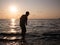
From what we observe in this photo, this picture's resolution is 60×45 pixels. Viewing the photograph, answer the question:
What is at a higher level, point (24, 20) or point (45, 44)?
point (24, 20)

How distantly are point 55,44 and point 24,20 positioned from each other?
11.0ft

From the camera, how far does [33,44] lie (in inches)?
551

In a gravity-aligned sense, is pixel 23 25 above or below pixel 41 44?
above

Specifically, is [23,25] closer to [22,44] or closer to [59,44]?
[22,44]

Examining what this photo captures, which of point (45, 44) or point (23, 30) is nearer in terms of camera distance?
point (45, 44)

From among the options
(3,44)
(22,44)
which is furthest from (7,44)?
(22,44)

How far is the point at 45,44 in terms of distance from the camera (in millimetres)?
14008

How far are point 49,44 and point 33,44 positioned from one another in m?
1.25

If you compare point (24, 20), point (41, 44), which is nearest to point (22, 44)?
point (41, 44)

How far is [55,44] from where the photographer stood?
14039 mm

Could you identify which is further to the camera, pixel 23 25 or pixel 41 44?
pixel 23 25

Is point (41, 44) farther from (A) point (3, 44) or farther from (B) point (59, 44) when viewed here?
(A) point (3, 44)

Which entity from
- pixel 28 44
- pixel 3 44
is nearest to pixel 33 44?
pixel 28 44

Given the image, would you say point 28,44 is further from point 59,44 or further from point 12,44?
point 59,44
